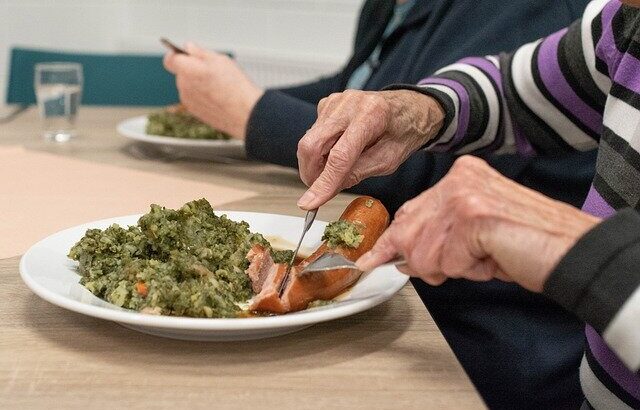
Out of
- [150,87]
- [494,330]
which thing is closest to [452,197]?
[494,330]

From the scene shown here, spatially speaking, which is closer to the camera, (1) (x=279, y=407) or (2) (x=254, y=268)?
(1) (x=279, y=407)

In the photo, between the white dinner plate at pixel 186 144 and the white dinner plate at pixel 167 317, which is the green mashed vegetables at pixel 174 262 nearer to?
the white dinner plate at pixel 167 317

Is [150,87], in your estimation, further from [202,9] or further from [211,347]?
[211,347]

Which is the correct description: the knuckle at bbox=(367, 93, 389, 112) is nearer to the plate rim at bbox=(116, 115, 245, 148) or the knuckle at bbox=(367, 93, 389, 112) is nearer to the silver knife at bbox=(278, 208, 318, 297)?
the silver knife at bbox=(278, 208, 318, 297)

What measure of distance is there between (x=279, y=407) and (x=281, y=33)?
2884 millimetres

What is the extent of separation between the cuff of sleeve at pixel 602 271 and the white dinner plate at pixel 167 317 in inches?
7.9

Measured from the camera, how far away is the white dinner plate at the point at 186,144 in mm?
1625

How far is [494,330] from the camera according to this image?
1.30 metres

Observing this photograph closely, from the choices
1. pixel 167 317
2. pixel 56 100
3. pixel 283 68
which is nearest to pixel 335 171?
pixel 167 317

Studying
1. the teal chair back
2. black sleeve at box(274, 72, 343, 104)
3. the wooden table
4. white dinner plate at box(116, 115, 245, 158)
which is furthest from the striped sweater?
the teal chair back

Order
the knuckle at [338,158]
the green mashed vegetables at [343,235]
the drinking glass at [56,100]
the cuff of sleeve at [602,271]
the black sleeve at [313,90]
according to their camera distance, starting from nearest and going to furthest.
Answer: the cuff of sleeve at [602,271], the green mashed vegetables at [343,235], the knuckle at [338,158], the drinking glass at [56,100], the black sleeve at [313,90]

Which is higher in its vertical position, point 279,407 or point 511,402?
point 279,407

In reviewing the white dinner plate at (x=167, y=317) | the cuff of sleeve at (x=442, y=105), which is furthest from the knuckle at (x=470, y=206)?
the cuff of sleeve at (x=442, y=105)

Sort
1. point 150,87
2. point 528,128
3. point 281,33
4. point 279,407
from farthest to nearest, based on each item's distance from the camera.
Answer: point 281,33
point 150,87
point 528,128
point 279,407
